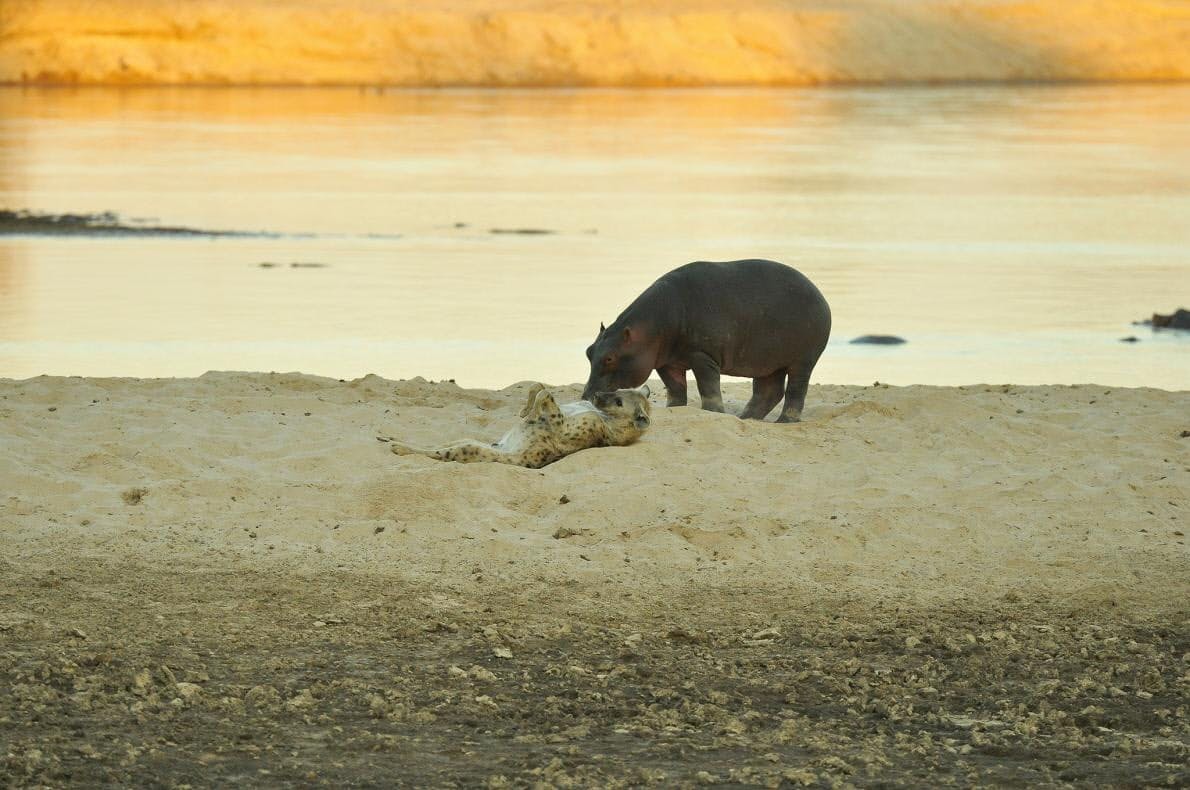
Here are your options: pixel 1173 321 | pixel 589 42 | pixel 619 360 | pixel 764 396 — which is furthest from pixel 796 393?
pixel 589 42

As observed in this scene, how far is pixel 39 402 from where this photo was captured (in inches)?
363

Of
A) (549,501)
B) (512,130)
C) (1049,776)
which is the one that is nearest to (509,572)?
(549,501)

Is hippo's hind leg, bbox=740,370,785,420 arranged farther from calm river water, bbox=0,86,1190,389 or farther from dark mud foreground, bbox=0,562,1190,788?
dark mud foreground, bbox=0,562,1190,788

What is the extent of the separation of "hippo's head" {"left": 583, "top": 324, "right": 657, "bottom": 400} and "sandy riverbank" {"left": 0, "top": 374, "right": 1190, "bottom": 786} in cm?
40

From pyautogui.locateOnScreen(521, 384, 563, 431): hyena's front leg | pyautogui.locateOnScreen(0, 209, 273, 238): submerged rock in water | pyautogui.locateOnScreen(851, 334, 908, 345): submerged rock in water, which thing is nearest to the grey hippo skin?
pyautogui.locateOnScreen(521, 384, 563, 431): hyena's front leg

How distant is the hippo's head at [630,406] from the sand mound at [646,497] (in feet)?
0.43

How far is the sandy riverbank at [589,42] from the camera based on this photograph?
68562 mm

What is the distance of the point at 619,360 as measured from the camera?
9.09 m

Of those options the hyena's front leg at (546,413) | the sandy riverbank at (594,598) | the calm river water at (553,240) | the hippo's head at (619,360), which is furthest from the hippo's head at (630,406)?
the calm river water at (553,240)

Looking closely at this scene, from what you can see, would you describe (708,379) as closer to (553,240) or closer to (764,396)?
(764,396)

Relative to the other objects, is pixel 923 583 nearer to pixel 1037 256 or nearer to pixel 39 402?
pixel 39 402

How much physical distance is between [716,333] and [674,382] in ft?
1.45

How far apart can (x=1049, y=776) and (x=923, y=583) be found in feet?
5.95

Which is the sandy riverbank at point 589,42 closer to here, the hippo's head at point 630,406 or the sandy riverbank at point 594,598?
the sandy riverbank at point 594,598
